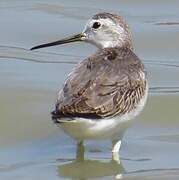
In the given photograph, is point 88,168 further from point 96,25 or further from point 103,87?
point 96,25

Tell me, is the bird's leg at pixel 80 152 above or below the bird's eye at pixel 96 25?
below

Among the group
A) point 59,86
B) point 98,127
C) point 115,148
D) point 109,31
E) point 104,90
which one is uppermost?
point 109,31

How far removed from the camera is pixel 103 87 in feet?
26.7

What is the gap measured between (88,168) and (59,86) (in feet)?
6.22

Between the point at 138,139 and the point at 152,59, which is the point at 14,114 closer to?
the point at 138,139

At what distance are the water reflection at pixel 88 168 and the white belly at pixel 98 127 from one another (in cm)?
25

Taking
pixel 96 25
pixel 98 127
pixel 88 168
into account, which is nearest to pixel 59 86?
pixel 96 25

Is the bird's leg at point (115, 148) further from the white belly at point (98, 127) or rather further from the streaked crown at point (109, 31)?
the streaked crown at point (109, 31)

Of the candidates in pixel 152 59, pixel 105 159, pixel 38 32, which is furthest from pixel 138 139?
pixel 38 32

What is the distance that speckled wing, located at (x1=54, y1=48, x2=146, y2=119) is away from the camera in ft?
25.6

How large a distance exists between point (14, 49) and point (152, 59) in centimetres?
153

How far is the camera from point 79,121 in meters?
7.70

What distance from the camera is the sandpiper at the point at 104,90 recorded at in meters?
7.79

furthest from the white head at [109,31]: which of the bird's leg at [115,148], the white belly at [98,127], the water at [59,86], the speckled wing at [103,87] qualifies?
the bird's leg at [115,148]
